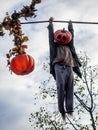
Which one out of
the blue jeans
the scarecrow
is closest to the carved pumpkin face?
the scarecrow

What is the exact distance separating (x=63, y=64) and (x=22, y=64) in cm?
97

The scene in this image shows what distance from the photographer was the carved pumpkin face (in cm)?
887

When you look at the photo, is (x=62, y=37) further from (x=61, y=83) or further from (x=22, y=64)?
(x=22, y=64)

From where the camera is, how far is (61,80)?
8.53 metres

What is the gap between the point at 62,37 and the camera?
8859 millimetres

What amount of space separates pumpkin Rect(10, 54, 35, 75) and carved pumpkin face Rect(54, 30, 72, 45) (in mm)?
875

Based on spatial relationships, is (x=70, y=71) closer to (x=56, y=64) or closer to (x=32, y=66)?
(x=56, y=64)

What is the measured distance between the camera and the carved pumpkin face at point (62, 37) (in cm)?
887

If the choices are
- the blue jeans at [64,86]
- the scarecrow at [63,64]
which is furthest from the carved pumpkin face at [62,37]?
the blue jeans at [64,86]

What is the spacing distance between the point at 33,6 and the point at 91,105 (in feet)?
81.9

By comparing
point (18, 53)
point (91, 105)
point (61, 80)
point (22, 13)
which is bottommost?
point (91, 105)

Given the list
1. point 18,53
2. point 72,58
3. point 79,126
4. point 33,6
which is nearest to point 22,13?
point 33,6

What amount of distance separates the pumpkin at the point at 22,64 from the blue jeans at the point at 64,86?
0.62 meters

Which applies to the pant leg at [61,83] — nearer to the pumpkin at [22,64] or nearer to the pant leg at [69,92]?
the pant leg at [69,92]
